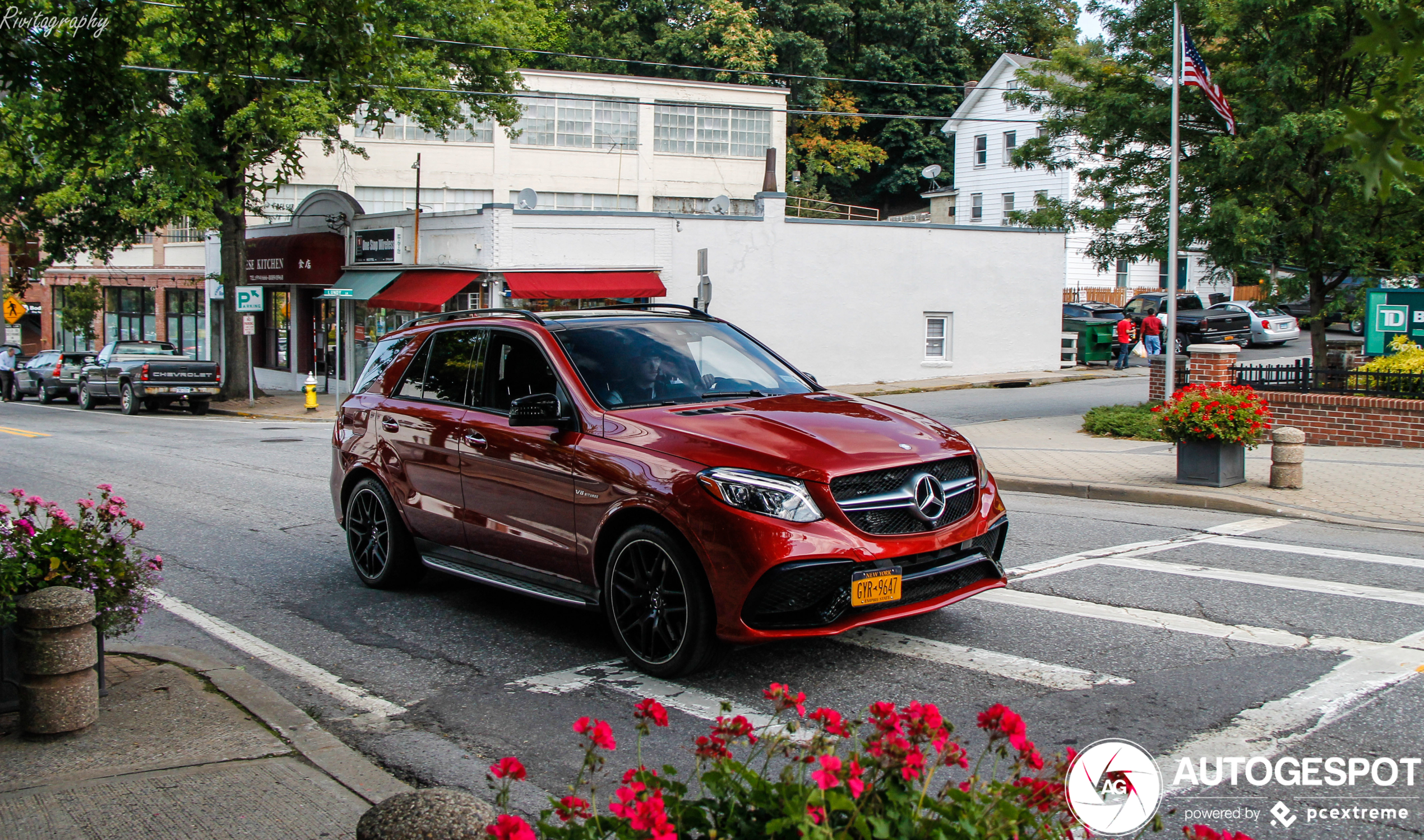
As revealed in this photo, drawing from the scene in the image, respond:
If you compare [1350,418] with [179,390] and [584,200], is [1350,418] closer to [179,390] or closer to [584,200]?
[179,390]

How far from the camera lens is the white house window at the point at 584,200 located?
1714 inches

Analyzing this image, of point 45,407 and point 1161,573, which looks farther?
point 45,407

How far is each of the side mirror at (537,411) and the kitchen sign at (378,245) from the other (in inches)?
1034

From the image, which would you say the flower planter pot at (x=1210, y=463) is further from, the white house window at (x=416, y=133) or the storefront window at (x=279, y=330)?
the white house window at (x=416, y=133)

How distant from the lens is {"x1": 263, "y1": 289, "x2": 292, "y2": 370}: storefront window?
37.4 metres

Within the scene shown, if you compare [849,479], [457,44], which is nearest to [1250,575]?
[849,479]

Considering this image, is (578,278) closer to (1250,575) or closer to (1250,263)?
(1250,263)

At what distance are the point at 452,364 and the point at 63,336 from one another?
189ft

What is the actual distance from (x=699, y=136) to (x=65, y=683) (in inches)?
1652

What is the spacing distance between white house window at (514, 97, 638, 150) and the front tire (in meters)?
18.1

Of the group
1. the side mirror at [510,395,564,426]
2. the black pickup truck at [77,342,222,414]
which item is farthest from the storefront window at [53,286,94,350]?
the side mirror at [510,395,564,426]

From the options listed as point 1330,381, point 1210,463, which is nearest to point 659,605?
point 1210,463

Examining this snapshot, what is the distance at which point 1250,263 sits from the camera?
1773 cm

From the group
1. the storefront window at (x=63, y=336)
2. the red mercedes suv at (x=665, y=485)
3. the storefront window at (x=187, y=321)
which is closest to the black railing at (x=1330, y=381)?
the red mercedes suv at (x=665, y=485)
